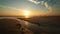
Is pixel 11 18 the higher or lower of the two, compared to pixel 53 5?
lower

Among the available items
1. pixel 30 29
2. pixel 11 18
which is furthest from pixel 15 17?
pixel 30 29

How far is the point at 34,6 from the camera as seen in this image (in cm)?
346

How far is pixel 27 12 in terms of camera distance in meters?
3.43

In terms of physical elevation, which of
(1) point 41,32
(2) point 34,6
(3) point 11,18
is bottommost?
(1) point 41,32

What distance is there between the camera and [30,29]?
340 centimetres

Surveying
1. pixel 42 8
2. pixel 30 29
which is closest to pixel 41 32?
pixel 30 29

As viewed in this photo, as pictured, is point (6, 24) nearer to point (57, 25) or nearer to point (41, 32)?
point (41, 32)

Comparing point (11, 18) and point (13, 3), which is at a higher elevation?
point (13, 3)

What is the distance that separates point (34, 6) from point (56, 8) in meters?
0.41

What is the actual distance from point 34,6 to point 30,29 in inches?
17.4

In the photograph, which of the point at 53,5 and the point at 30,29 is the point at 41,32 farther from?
the point at 53,5

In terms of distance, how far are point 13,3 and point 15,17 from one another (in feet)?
0.88

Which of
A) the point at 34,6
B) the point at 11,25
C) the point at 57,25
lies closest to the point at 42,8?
the point at 34,6

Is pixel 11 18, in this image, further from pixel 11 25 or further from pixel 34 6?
pixel 34 6
